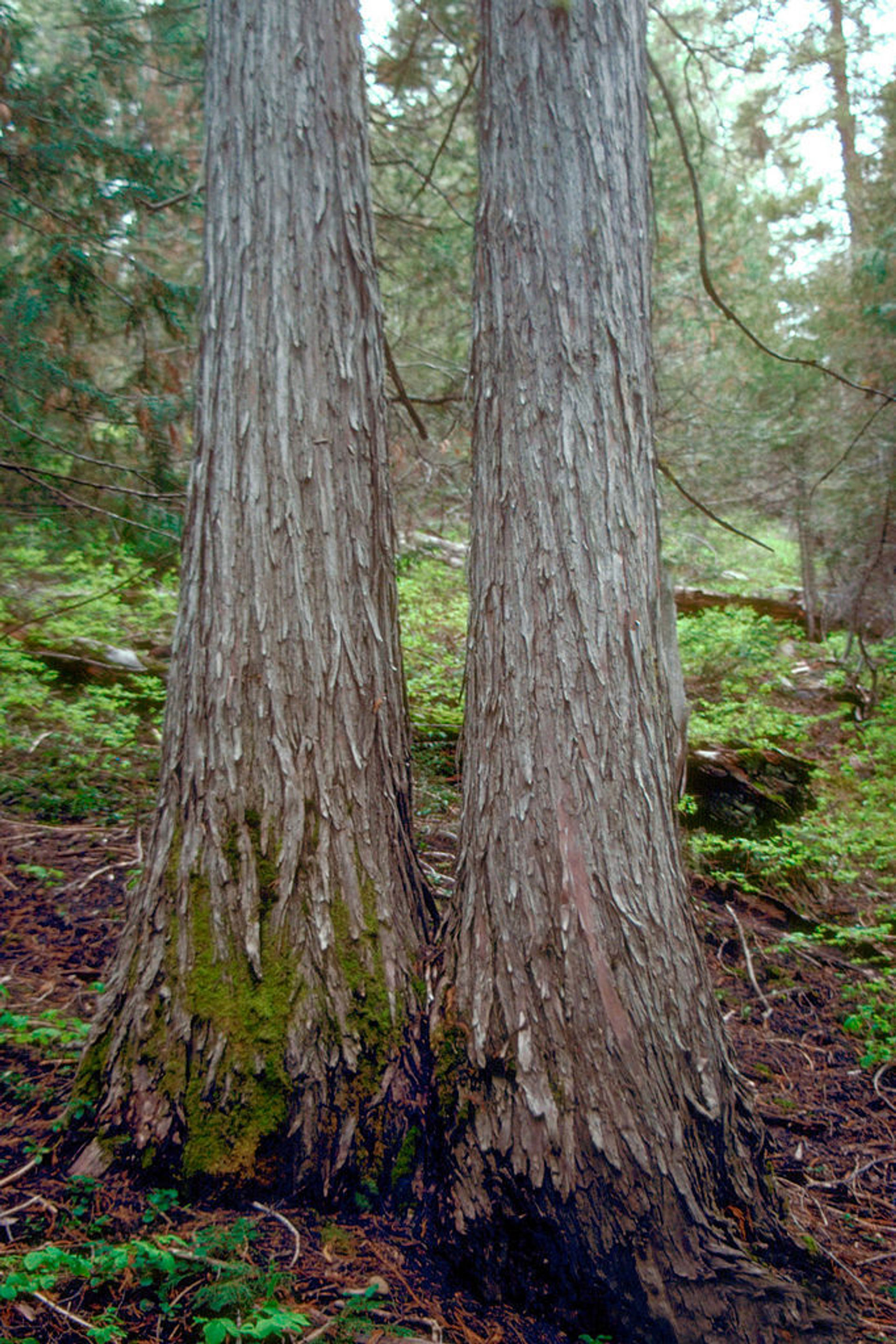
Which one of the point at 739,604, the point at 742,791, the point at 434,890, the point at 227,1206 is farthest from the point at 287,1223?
the point at 739,604

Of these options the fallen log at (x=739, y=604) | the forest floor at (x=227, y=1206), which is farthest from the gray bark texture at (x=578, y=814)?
the fallen log at (x=739, y=604)

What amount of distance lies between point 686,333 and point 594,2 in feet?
25.7

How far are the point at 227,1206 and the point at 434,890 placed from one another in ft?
5.58

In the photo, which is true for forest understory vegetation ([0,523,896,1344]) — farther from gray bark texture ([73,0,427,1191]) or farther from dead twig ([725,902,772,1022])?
gray bark texture ([73,0,427,1191])

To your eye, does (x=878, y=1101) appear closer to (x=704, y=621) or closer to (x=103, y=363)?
(x=704, y=621)

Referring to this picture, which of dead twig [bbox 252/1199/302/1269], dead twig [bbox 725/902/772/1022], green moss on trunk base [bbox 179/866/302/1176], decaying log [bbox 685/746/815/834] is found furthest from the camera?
decaying log [bbox 685/746/815/834]

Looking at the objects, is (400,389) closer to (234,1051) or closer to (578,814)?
(578,814)

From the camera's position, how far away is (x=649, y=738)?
2.23 metres

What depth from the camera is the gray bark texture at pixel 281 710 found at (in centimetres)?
215

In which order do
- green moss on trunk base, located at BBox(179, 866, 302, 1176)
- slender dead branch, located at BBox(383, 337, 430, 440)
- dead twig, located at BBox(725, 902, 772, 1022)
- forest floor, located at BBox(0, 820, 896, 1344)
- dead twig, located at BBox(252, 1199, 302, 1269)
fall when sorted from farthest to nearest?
1. dead twig, located at BBox(725, 902, 772, 1022)
2. slender dead branch, located at BBox(383, 337, 430, 440)
3. green moss on trunk base, located at BBox(179, 866, 302, 1176)
4. dead twig, located at BBox(252, 1199, 302, 1269)
5. forest floor, located at BBox(0, 820, 896, 1344)

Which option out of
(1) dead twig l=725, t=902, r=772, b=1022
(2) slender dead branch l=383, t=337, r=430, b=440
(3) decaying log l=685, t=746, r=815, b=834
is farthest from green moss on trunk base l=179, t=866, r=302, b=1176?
(3) decaying log l=685, t=746, r=815, b=834

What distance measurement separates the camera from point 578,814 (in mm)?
2127

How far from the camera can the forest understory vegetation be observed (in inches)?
71.4

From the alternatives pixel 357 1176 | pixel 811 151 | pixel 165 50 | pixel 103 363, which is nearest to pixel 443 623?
pixel 103 363
